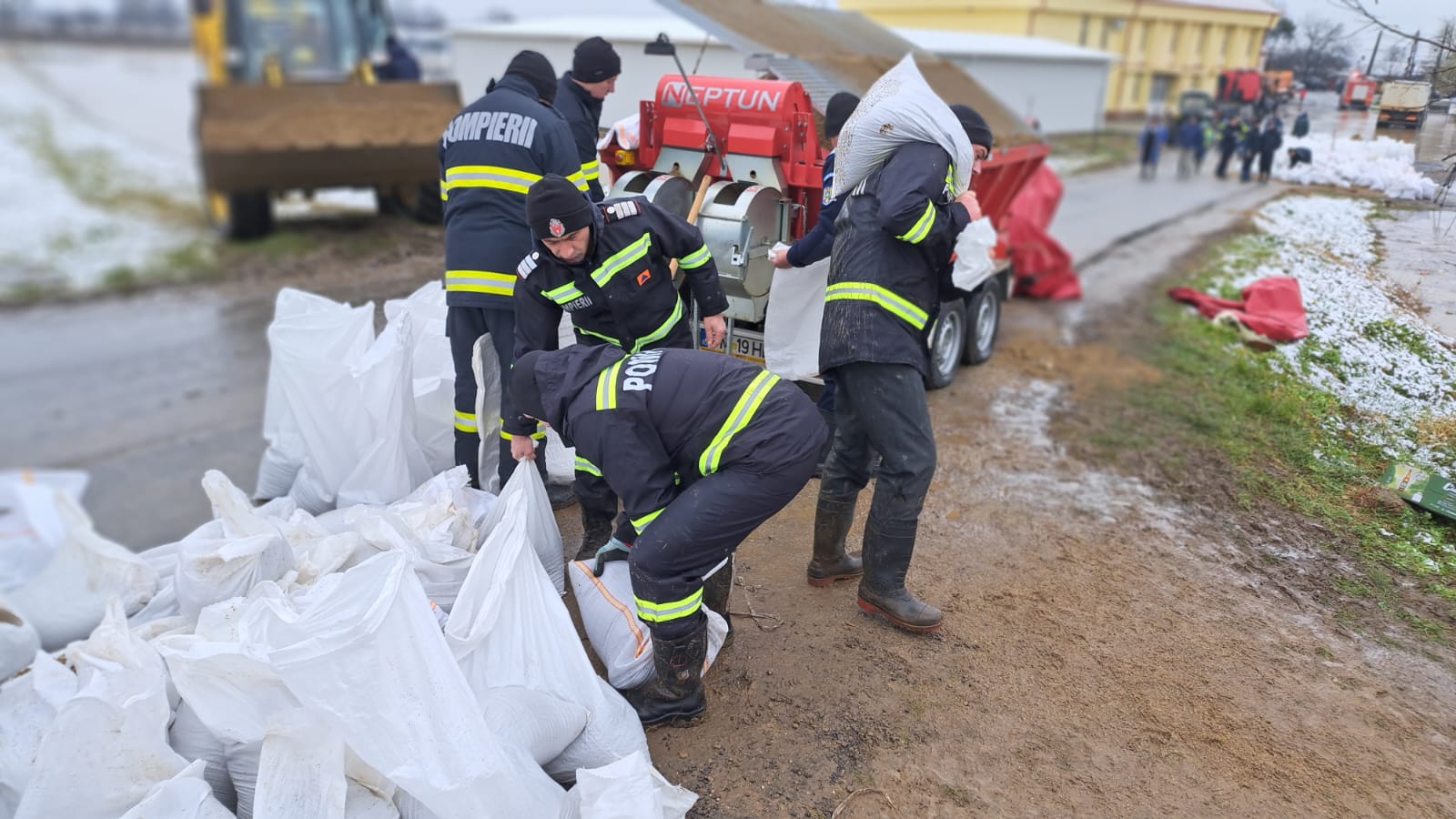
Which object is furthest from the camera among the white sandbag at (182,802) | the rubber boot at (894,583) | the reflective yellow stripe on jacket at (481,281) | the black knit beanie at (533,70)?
the black knit beanie at (533,70)

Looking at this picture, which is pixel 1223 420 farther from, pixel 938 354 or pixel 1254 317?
pixel 938 354

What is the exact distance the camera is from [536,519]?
303cm

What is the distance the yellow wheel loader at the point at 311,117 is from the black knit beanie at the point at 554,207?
4313 millimetres

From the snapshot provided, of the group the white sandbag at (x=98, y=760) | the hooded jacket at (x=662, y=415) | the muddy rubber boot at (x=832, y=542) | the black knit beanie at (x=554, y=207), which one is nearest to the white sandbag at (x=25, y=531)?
the white sandbag at (x=98, y=760)

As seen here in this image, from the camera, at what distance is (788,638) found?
2.99 metres

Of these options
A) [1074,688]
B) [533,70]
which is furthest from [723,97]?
[1074,688]

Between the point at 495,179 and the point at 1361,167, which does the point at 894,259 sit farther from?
the point at 1361,167

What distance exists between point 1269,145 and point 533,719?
151 inches

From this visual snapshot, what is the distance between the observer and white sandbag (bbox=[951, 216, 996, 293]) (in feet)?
16.3

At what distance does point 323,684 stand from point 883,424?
1767 millimetres

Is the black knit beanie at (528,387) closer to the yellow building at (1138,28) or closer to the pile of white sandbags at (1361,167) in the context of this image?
the pile of white sandbags at (1361,167)

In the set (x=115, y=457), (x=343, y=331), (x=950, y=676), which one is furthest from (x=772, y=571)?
(x=115, y=457)

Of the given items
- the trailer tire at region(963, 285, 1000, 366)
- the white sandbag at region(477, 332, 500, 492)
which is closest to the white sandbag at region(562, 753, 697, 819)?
the white sandbag at region(477, 332, 500, 492)

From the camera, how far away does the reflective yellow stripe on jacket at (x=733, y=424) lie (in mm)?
2340
